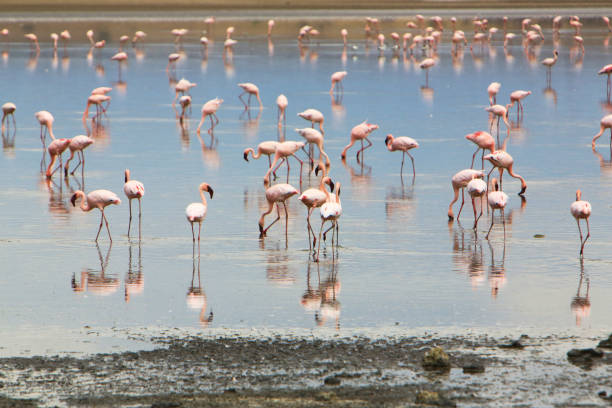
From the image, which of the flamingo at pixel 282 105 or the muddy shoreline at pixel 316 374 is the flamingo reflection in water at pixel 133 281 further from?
the flamingo at pixel 282 105

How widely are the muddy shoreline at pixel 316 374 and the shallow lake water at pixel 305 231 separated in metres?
0.56

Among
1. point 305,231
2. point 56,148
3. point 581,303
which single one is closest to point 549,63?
point 56,148

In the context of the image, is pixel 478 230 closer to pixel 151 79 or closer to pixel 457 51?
pixel 151 79

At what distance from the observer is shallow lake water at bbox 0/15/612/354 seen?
29.1ft

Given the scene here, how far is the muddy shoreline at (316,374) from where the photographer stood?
6590 mm

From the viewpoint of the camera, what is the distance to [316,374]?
23.2 feet

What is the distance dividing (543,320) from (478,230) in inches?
152

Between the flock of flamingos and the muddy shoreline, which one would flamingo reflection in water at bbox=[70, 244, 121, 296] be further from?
the muddy shoreline

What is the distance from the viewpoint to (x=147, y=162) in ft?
55.6

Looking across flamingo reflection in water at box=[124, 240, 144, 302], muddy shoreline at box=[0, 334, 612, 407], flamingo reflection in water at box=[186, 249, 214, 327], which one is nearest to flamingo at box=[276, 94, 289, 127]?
flamingo reflection in water at box=[124, 240, 144, 302]

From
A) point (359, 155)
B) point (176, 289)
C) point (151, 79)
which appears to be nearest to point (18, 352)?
point (176, 289)

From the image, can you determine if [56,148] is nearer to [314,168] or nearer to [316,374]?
[314,168]

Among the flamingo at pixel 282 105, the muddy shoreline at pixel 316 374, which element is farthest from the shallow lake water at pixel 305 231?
the muddy shoreline at pixel 316 374

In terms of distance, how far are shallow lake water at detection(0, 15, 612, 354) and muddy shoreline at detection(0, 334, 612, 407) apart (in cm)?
56
